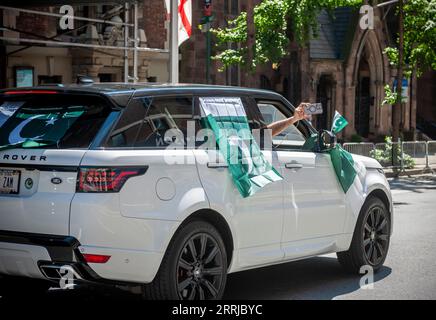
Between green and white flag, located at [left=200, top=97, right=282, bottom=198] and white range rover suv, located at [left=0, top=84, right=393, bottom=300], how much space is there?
79 mm

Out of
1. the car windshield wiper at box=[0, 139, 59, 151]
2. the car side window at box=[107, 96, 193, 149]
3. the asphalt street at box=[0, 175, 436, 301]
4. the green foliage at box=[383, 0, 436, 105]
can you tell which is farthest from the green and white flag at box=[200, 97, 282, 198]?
the green foliage at box=[383, 0, 436, 105]

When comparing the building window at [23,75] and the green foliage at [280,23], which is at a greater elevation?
the green foliage at [280,23]

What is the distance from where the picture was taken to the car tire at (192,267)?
255 inches

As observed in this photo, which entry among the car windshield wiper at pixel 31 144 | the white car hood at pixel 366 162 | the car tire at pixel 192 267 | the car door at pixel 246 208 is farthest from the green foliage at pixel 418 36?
the car windshield wiper at pixel 31 144

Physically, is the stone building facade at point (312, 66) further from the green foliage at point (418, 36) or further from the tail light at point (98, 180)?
the tail light at point (98, 180)

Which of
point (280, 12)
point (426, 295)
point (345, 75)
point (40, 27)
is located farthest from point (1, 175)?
point (345, 75)

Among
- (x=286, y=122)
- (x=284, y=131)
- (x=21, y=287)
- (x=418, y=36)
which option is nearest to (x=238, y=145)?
(x=286, y=122)

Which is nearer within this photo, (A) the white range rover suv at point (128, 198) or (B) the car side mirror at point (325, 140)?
(A) the white range rover suv at point (128, 198)

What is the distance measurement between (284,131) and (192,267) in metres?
2.25

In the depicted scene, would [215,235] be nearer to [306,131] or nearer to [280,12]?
[306,131]

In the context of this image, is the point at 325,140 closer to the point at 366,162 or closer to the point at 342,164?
the point at 342,164

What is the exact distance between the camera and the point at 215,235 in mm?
6891

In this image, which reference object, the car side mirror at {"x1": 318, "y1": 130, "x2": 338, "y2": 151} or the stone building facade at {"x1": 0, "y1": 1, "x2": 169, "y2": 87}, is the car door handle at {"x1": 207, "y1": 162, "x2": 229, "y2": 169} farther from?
the stone building facade at {"x1": 0, "y1": 1, "x2": 169, "y2": 87}

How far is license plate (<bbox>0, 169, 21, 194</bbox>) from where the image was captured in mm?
6516
